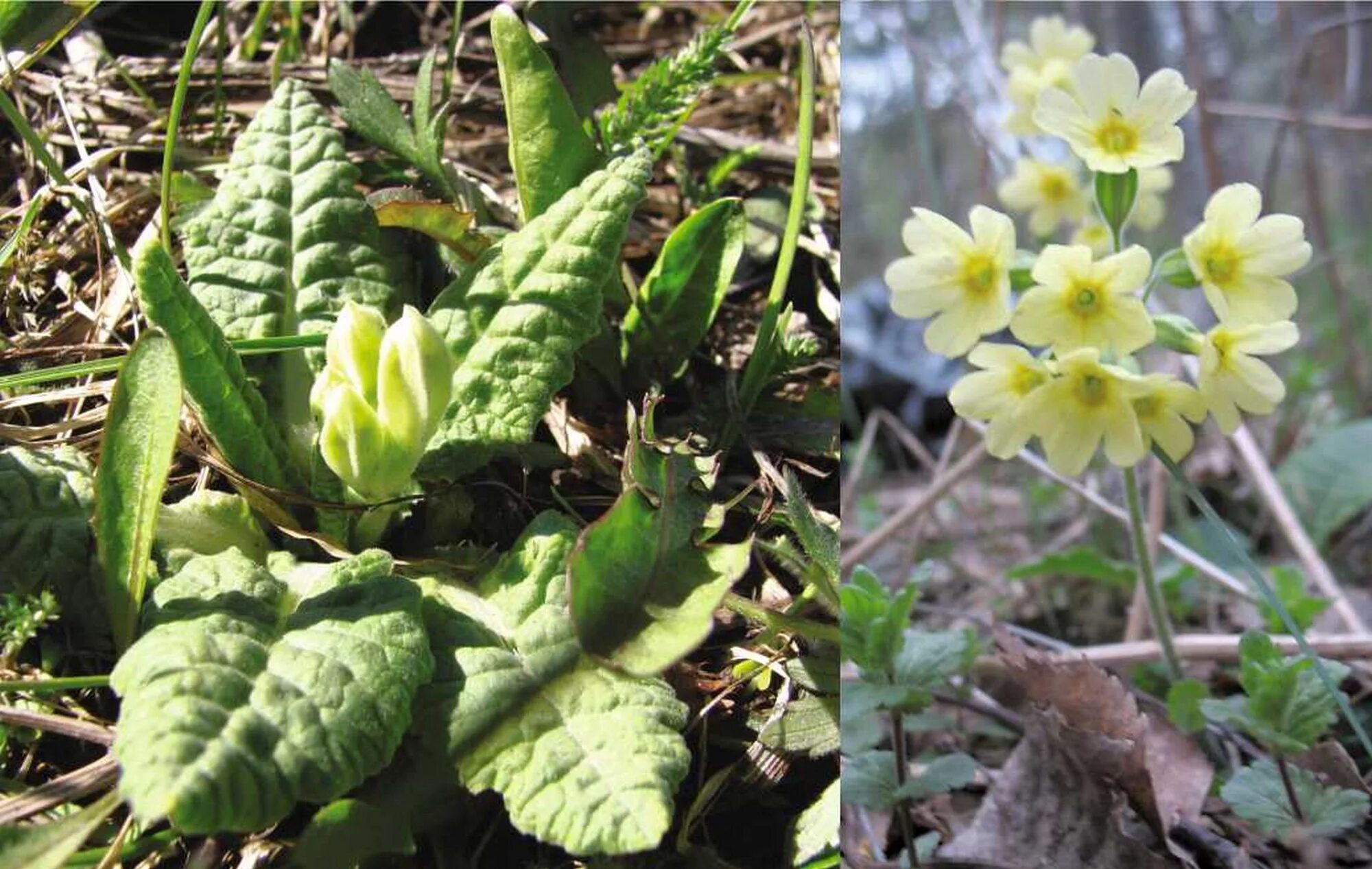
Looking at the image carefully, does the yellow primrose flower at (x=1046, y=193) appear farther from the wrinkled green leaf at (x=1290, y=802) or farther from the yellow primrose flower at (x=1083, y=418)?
the wrinkled green leaf at (x=1290, y=802)

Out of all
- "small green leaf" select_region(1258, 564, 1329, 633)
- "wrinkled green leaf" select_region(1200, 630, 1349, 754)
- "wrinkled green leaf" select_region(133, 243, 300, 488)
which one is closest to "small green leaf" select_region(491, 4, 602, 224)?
→ "wrinkled green leaf" select_region(133, 243, 300, 488)

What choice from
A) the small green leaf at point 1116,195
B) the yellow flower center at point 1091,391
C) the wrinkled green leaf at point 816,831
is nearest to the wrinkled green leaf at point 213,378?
the wrinkled green leaf at point 816,831

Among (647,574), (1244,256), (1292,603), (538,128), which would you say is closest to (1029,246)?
(1292,603)

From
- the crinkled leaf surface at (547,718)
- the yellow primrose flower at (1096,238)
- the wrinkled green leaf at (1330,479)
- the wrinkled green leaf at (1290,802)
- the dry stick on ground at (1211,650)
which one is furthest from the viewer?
the wrinkled green leaf at (1330,479)

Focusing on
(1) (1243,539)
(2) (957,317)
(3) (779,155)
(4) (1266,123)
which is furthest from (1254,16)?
(2) (957,317)

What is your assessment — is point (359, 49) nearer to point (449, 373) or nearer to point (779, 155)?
point (779, 155)

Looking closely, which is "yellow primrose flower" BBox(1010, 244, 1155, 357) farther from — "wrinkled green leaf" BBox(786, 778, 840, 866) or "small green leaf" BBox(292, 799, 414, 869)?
"small green leaf" BBox(292, 799, 414, 869)
